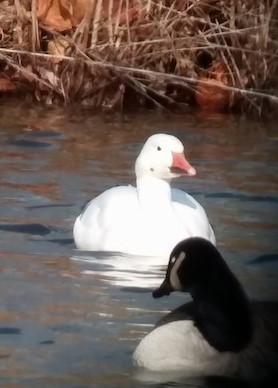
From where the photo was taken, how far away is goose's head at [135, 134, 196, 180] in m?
10.5

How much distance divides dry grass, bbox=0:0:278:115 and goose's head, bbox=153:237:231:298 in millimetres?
7106

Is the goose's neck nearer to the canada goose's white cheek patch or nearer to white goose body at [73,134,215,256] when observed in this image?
white goose body at [73,134,215,256]

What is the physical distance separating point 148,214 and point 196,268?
98.6 inches

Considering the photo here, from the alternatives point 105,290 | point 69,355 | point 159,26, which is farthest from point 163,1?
point 69,355

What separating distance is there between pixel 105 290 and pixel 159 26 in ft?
20.7

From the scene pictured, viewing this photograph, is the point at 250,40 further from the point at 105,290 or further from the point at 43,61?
the point at 105,290

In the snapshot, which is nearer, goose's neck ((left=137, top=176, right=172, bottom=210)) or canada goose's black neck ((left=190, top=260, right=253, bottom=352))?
canada goose's black neck ((left=190, top=260, right=253, bottom=352))

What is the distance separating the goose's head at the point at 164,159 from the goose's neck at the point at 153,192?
0.19 ft

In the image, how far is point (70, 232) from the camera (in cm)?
1062

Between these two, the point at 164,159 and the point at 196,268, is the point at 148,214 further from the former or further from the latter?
the point at 196,268

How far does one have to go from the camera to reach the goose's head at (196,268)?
7703mm

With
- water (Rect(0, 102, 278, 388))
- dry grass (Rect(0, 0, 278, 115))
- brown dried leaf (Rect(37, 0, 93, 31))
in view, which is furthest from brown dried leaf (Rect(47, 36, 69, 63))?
water (Rect(0, 102, 278, 388))

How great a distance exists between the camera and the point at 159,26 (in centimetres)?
1504

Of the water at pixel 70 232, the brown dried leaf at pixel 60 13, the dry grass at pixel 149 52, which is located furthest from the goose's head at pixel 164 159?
the brown dried leaf at pixel 60 13
